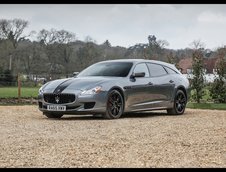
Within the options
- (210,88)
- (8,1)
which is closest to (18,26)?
(210,88)

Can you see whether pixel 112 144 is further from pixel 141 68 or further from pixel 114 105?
pixel 141 68

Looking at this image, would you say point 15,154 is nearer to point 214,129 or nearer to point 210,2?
point 210,2

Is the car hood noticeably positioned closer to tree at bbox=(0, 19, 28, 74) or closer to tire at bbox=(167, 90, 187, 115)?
tire at bbox=(167, 90, 187, 115)

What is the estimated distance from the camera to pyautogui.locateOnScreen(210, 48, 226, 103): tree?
21406 mm

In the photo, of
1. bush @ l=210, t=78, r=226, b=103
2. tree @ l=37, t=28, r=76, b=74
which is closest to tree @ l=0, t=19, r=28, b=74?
tree @ l=37, t=28, r=76, b=74

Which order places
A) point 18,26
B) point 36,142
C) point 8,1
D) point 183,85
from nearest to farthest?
point 8,1 → point 36,142 → point 183,85 → point 18,26

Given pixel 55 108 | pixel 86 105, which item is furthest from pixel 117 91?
pixel 55 108

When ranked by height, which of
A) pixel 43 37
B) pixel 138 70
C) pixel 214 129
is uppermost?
pixel 43 37

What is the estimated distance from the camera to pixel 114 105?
36.8 feet

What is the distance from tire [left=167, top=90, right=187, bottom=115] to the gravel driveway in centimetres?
269

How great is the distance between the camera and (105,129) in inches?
350

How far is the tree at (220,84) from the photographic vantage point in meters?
21.4

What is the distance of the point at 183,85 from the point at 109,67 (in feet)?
8.04

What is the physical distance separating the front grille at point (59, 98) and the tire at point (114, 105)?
2.71 ft
